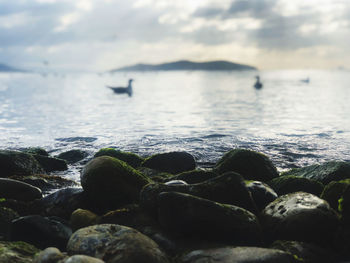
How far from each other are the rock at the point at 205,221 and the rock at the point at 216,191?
0.56 metres

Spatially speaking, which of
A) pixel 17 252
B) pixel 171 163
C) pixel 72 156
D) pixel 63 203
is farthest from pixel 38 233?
pixel 72 156

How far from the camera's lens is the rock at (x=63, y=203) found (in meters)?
6.83

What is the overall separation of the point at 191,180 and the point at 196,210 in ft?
8.18

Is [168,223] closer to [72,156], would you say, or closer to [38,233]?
[38,233]

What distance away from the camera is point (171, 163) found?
1065 centimetres

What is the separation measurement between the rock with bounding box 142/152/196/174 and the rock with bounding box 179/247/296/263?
558cm

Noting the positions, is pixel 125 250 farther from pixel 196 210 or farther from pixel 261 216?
pixel 261 216

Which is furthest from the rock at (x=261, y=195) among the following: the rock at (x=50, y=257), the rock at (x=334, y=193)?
the rock at (x=50, y=257)

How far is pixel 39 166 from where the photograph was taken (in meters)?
10.8

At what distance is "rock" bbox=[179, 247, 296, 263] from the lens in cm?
454

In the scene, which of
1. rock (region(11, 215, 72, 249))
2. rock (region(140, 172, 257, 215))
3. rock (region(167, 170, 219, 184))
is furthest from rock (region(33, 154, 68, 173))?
rock (region(140, 172, 257, 215))

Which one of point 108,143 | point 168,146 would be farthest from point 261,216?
point 108,143

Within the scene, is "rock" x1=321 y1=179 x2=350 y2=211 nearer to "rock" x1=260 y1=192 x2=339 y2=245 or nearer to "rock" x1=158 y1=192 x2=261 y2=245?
"rock" x1=260 y1=192 x2=339 y2=245

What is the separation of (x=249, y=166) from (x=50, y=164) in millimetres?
6091
